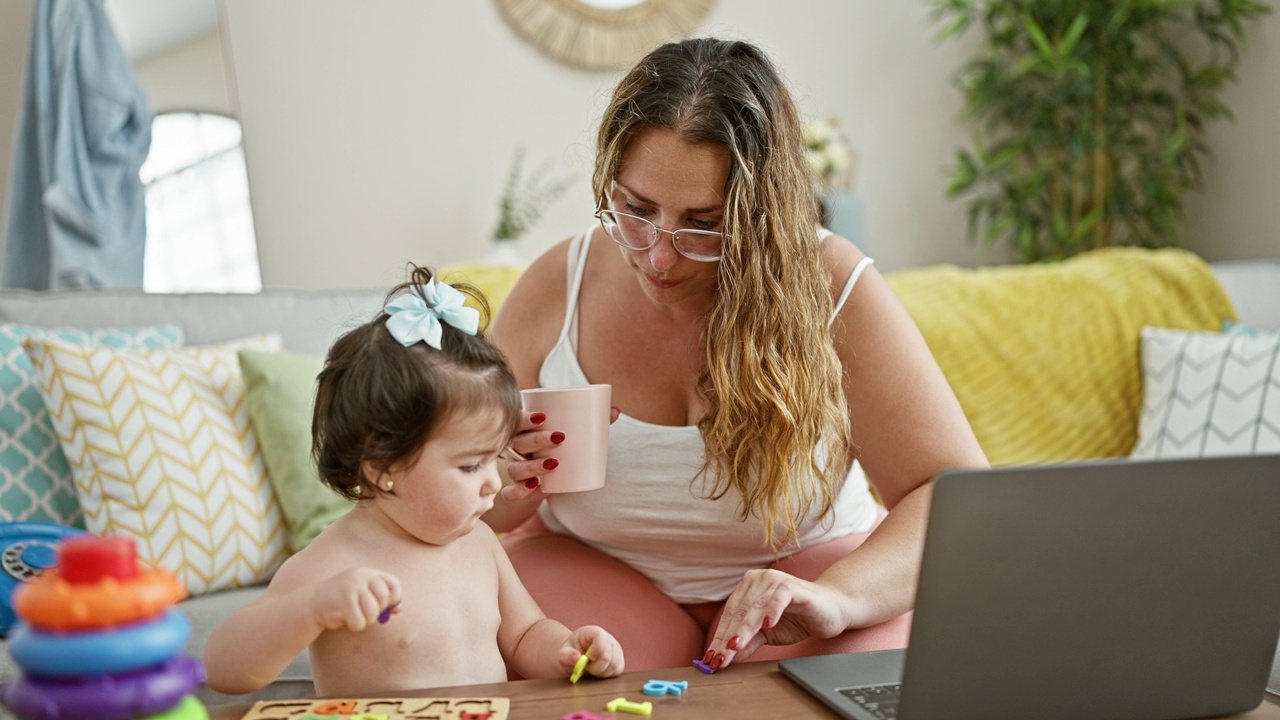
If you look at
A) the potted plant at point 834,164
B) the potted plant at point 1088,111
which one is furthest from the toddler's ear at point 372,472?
the potted plant at point 1088,111

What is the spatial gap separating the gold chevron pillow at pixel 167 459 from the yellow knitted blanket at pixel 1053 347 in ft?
4.73

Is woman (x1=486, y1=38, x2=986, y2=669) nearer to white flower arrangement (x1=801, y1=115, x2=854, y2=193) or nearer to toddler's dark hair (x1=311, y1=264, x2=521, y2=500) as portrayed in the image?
toddler's dark hair (x1=311, y1=264, x2=521, y2=500)

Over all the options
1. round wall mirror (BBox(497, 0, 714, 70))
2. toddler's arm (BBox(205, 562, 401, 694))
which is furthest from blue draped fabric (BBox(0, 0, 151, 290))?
toddler's arm (BBox(205, 562, 401, 694))

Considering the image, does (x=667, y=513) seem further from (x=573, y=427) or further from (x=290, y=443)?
(x=290, y=443)

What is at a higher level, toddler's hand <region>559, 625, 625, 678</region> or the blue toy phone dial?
toddler's hand <region>559, 625, 625, 678</region>

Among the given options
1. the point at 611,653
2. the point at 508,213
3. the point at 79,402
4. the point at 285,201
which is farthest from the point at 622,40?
the point at 611,653

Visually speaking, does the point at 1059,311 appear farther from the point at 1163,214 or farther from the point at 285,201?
the point at 285,201

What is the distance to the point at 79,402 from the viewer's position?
1.80 meters

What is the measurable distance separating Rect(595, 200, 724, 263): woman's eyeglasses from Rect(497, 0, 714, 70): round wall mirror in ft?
7.39

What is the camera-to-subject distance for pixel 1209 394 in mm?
2252

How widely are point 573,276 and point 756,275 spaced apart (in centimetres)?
36

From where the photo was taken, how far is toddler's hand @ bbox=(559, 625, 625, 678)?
101cm

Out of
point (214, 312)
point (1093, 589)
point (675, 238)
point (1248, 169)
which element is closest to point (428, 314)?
point (675, 238)

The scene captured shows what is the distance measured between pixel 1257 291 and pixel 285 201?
262 cm
